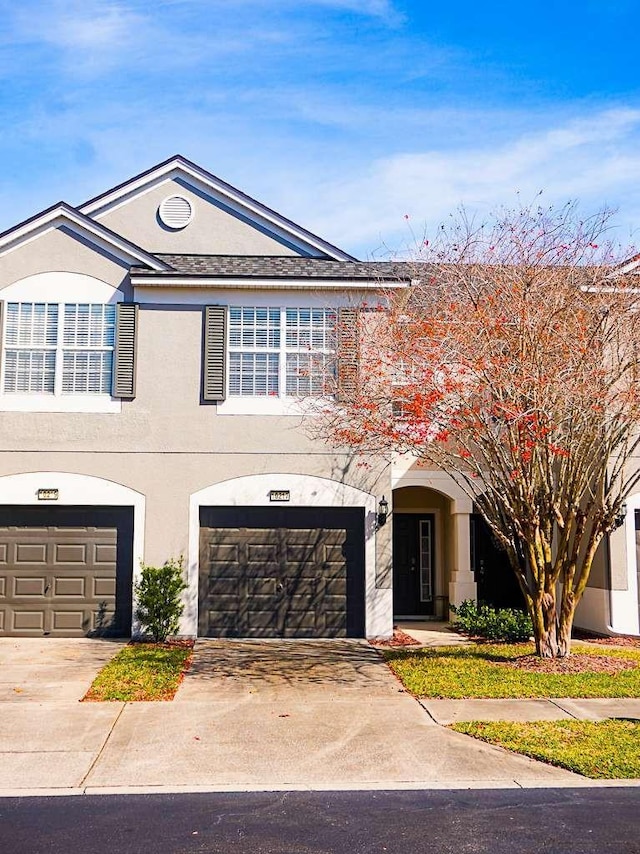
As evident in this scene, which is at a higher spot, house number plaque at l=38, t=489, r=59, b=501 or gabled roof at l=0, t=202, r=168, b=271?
gabled roof at l=0, t=202, r=168, b=271

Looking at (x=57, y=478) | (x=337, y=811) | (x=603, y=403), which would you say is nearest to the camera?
(x=337, y=811)

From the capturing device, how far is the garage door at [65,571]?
1466 centimetres

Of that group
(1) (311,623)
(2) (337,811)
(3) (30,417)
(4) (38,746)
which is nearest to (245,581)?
(1) (311,623)

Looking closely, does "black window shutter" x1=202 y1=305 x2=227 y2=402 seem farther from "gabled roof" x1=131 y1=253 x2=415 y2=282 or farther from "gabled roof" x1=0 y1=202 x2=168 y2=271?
"gabled roof" x1=0 y1=202 x2=168 y2=271

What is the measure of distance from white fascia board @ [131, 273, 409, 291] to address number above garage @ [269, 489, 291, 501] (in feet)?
12.0

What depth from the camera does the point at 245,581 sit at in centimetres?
1494

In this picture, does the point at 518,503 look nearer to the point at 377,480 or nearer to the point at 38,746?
the point at 377,480

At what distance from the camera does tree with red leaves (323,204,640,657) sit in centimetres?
1175

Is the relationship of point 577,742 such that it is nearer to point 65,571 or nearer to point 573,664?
point 573,664

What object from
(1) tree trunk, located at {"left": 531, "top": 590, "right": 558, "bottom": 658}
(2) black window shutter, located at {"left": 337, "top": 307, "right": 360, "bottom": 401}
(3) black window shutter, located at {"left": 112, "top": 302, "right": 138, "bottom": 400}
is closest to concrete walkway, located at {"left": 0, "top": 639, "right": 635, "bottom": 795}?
(1) tree trunk, located at {"left": 531, "top": 590, "right": 558, "bottom": 658}

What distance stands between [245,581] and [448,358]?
565 cm

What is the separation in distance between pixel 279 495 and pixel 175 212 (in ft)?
21.2

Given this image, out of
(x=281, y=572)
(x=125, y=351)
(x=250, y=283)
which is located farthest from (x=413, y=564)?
(x=125, y=351)

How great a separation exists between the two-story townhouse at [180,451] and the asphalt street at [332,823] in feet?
25.7
